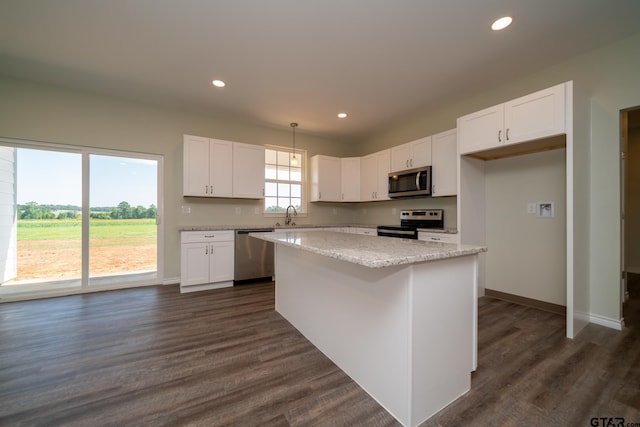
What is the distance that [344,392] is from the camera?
1564mm

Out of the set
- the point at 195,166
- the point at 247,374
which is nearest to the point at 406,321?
the point at 247,374

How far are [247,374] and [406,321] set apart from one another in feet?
3.82

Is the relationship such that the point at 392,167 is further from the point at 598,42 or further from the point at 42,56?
the point at 42,56

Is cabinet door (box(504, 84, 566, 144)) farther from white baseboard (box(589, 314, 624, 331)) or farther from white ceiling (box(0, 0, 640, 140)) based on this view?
white baseboard (box(589, 314, 624, 331))

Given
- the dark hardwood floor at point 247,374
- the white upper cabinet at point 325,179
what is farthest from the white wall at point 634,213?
the white upper cabinet at point 325,179

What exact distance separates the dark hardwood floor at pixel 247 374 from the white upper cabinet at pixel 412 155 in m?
2.25

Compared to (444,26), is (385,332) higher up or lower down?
lower down

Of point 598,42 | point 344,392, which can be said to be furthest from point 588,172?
point 344,392

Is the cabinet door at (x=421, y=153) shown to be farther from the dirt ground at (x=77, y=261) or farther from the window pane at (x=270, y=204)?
the dirt ground at (x=77, y=261)

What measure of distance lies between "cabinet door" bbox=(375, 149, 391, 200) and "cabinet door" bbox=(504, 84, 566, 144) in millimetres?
2021

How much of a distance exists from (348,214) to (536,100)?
151 inches

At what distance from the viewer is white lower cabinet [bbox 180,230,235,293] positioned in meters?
3.61

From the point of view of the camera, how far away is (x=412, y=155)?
4082 mm

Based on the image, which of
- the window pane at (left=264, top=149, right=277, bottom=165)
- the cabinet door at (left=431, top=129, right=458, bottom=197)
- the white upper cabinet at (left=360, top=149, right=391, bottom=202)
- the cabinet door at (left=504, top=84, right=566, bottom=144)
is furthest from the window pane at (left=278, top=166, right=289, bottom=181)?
the cabinet door at (left=504, top=84, right=566, bottom=144)
